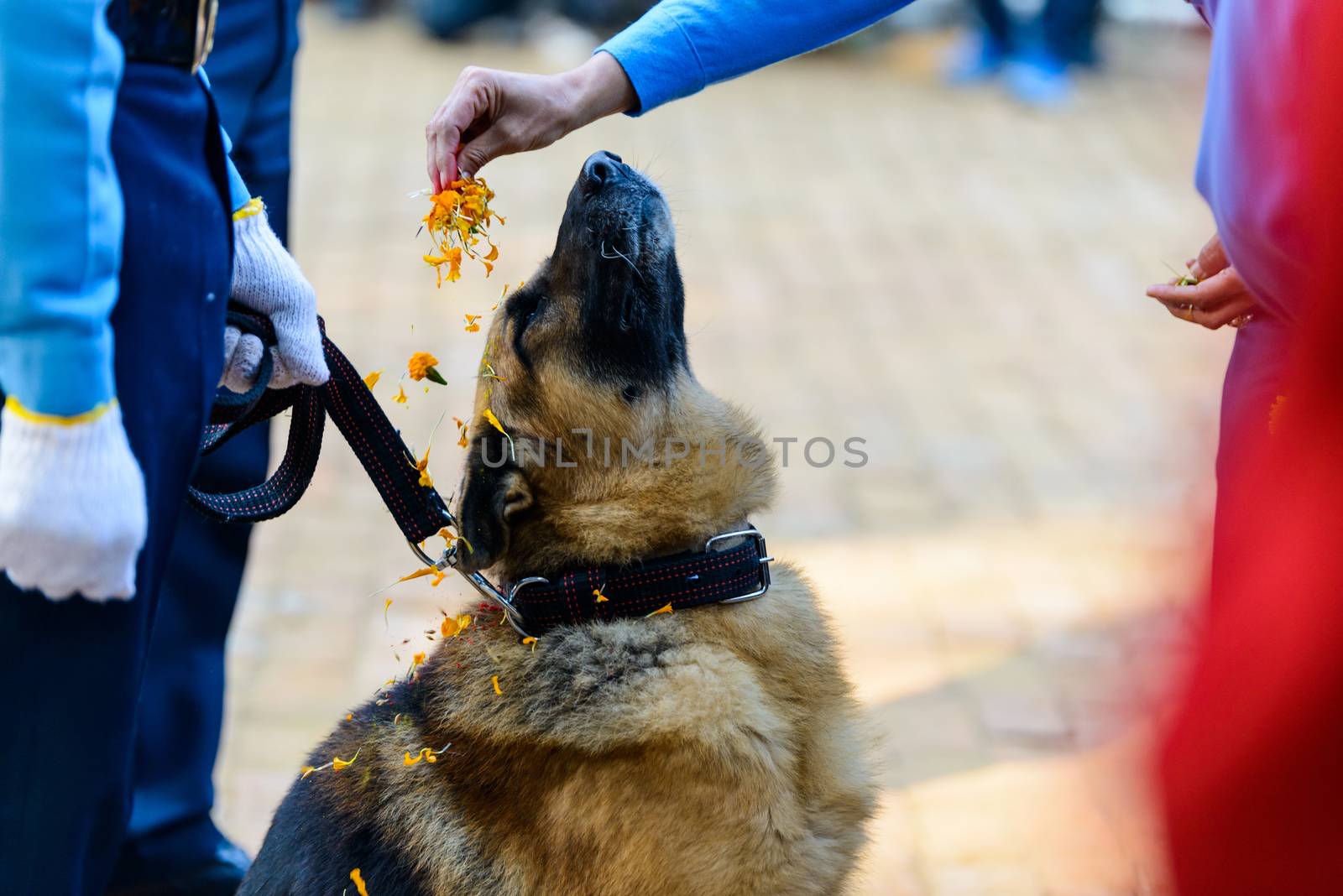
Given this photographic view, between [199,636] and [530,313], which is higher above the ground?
[530,313]

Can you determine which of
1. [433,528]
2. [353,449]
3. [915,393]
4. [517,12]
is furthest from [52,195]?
[517,12]

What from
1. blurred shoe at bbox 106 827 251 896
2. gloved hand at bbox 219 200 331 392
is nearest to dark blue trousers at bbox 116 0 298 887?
blurred shoe at bbox 106 827 251 896

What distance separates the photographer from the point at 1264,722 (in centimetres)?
140

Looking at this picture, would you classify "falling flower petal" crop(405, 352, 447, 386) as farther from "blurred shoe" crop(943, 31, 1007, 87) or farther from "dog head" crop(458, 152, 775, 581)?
"blurred shoe" crop(943, 31, 1007, 87)

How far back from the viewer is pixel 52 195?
1.50 metres

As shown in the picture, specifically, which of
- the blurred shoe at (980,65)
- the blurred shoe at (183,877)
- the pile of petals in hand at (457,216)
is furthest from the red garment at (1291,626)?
the blurred shoe at (980,65)

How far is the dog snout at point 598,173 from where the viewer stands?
8.96 ft

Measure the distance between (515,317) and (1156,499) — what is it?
3463 mm

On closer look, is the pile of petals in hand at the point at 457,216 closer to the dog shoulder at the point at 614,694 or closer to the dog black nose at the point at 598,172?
the dog black nose at the point at 598,172

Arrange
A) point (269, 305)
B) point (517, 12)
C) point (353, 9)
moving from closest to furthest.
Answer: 1. point (269, 305)
2. point (517, 12)
3. point (353, 9)

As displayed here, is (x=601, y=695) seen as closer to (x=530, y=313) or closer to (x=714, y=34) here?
(x=530, y=313)

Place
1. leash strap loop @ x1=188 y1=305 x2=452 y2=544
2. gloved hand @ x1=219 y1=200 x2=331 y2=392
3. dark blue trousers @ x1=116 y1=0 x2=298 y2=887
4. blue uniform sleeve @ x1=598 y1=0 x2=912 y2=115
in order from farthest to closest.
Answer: dark blue trousers @ x1=116 y1=0 x2=298 y2=887
blue uniform sleeve @ x1=598 y1=0 x2=912 y2=115
leash strap loop @ x1=188 y1=305 x2=452 y2=544
gloved hand @ x1=219 y1=200 x2=331 y2=392

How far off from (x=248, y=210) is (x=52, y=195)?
468 mm

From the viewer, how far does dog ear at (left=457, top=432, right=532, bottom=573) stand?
7.99ft
